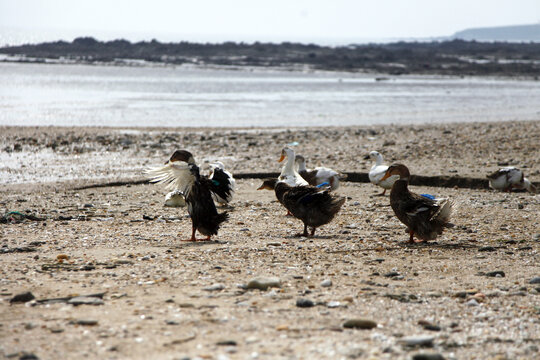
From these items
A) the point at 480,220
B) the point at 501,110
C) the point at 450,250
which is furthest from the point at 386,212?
the point at 501,110

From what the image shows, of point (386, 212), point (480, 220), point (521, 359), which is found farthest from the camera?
point (386, 212)

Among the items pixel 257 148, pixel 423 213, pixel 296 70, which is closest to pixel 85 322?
pixel 423 213

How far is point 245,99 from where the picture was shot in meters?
39.7

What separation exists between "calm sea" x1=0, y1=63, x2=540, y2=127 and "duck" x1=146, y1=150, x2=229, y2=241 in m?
17.4

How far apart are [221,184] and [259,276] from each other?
12.4ft

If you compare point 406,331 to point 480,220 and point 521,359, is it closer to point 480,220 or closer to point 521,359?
point 521,359

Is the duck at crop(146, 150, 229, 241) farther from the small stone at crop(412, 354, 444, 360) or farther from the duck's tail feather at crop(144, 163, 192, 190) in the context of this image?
the small stone at crop(412, 354, 444, 360)

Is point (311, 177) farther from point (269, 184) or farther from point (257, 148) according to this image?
point (257, 148)

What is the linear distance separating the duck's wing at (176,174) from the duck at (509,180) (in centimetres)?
672

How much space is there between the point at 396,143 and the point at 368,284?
13373 mm

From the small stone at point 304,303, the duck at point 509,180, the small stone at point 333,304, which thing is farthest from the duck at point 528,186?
the small stone at point 304,303

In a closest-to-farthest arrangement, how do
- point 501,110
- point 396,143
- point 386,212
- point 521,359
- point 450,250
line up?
point 521,359, point 450,250, point 386,212, point 396,143, point 501,110

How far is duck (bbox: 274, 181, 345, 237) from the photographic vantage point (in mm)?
9000

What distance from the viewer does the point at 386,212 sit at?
428 inches
